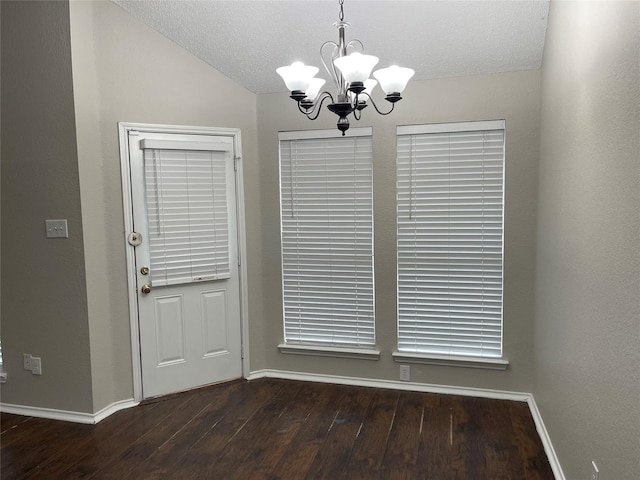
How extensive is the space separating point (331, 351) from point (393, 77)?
2.34m

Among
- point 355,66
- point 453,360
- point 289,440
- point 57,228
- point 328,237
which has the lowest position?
point 289,440

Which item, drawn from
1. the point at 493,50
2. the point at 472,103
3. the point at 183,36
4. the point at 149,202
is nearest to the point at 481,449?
the point at 472,103

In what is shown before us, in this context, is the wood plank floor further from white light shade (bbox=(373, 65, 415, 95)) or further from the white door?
white light shade (bbox=(373, 65, 415, 95))

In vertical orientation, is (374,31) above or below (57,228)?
above

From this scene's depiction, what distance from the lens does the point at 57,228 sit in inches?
122

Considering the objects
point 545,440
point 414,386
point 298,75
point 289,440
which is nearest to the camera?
point 298,75

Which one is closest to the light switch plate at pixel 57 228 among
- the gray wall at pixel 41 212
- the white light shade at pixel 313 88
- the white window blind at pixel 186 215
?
the gray wall at pixel 41 212

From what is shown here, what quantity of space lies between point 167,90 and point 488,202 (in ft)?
7.94

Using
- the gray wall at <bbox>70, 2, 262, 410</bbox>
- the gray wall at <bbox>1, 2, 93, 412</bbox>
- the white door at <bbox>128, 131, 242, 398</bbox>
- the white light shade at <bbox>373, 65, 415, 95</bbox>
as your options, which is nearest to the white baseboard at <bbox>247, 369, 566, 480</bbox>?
the white door at <bbox>128, 131, 242, 398</bbox>

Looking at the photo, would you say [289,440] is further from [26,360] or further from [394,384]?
[26,360]

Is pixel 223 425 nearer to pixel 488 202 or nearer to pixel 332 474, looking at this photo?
pixel 332 474

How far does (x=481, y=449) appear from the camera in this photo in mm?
2789

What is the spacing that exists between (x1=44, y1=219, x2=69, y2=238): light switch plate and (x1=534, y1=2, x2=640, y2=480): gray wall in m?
2.96

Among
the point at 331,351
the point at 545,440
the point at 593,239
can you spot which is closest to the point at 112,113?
the point at 331,351
